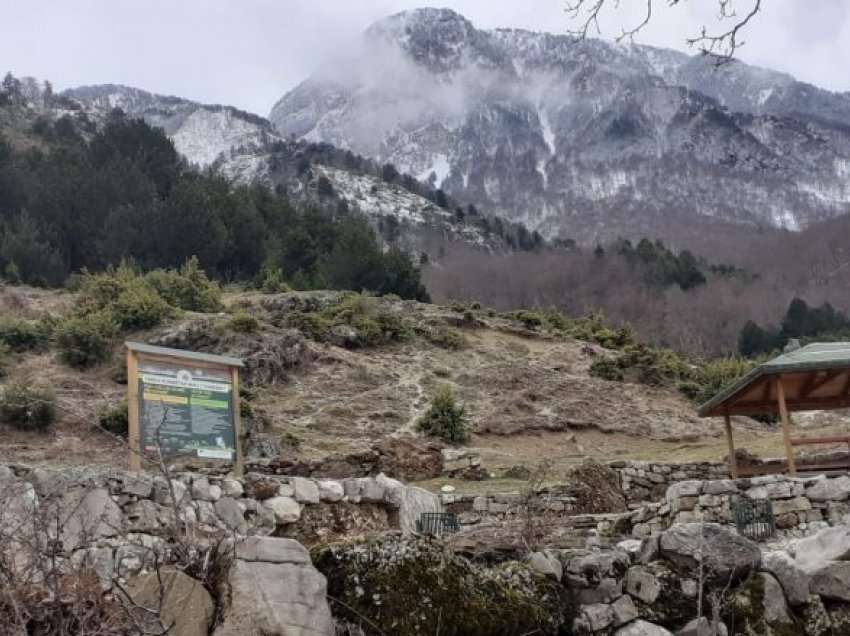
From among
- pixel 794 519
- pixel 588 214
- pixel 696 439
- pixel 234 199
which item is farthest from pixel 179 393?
pixel 588 214

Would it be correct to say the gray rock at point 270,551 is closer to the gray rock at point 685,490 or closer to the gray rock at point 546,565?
the gray rock at point 546,565

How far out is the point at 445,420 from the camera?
20250 mm

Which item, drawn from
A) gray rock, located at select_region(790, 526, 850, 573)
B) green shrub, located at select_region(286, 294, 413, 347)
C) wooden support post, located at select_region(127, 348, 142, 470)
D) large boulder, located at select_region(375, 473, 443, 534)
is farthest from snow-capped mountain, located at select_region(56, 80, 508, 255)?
gray rock, located at select_region(790, 526, 850, 573)

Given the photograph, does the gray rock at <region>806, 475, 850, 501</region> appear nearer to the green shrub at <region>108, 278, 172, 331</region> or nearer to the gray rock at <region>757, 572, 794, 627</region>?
the gray rock at <region>757, 572, 794, 627</region>

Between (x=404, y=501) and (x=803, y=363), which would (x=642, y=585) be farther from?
(x=803, y=363)

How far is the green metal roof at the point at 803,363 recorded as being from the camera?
11461 millimetres

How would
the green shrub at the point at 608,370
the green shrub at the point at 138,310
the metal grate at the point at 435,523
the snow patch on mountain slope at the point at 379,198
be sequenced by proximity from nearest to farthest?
the metal grate at the point at 435,523
the green shrub at the point at 138,310
the green shrub at the point at 608,370
the snow patch on mountain slope at the point at 379,198

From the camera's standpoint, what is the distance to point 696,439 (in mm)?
21500

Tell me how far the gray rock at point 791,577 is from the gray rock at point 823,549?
49 millimetres

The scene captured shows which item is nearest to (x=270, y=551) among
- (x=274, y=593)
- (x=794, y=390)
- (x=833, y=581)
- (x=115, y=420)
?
(x=274, y=593)

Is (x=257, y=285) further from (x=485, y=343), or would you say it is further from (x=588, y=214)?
(x=588, y=214)

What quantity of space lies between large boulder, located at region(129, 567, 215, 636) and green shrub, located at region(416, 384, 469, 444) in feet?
54.9

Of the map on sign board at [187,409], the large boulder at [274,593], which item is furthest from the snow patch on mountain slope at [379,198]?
the large boulder at [274,593]

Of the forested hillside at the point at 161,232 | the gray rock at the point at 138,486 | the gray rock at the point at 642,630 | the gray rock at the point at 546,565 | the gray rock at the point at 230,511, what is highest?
the forested hillside at the point at 161,232
